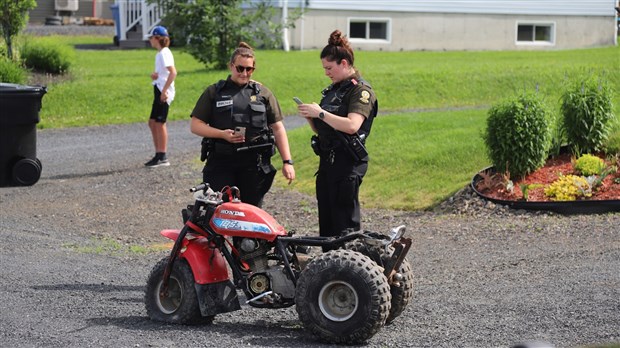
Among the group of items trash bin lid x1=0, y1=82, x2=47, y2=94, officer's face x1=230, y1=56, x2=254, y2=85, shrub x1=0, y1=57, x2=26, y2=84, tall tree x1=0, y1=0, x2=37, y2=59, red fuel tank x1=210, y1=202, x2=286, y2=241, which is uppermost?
tall tree x1=0, y1=0, x2=37, y2=59

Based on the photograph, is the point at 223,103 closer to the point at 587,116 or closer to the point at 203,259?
the point at 203,259

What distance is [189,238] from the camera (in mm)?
7625

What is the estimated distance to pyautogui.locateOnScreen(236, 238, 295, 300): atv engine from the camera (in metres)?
7.39

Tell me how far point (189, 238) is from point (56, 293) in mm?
1452

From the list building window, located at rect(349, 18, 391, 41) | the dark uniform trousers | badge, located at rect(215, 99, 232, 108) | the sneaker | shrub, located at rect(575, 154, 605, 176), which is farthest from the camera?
building window, located at rect(349, 18, 391, 41)

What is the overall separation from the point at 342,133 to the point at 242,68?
0.98 m

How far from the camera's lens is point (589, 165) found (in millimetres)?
12484

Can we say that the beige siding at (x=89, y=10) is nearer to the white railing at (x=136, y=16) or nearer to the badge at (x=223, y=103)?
the white railing at (x=136, y=16)

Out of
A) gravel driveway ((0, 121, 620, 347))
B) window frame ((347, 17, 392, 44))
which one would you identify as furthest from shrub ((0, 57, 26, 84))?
window frame ((347, 17, 392, 44))

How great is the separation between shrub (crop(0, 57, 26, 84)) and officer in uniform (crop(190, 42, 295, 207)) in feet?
41.5

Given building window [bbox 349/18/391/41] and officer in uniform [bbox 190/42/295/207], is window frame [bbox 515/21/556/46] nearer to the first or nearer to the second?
building window [bbox 349/18/391/41]

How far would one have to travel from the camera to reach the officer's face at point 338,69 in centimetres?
790

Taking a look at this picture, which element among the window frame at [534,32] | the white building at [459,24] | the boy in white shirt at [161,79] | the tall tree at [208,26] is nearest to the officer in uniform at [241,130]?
the boy in white shirt at [161,79]

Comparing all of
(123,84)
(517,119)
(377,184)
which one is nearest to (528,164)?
(517,119)
